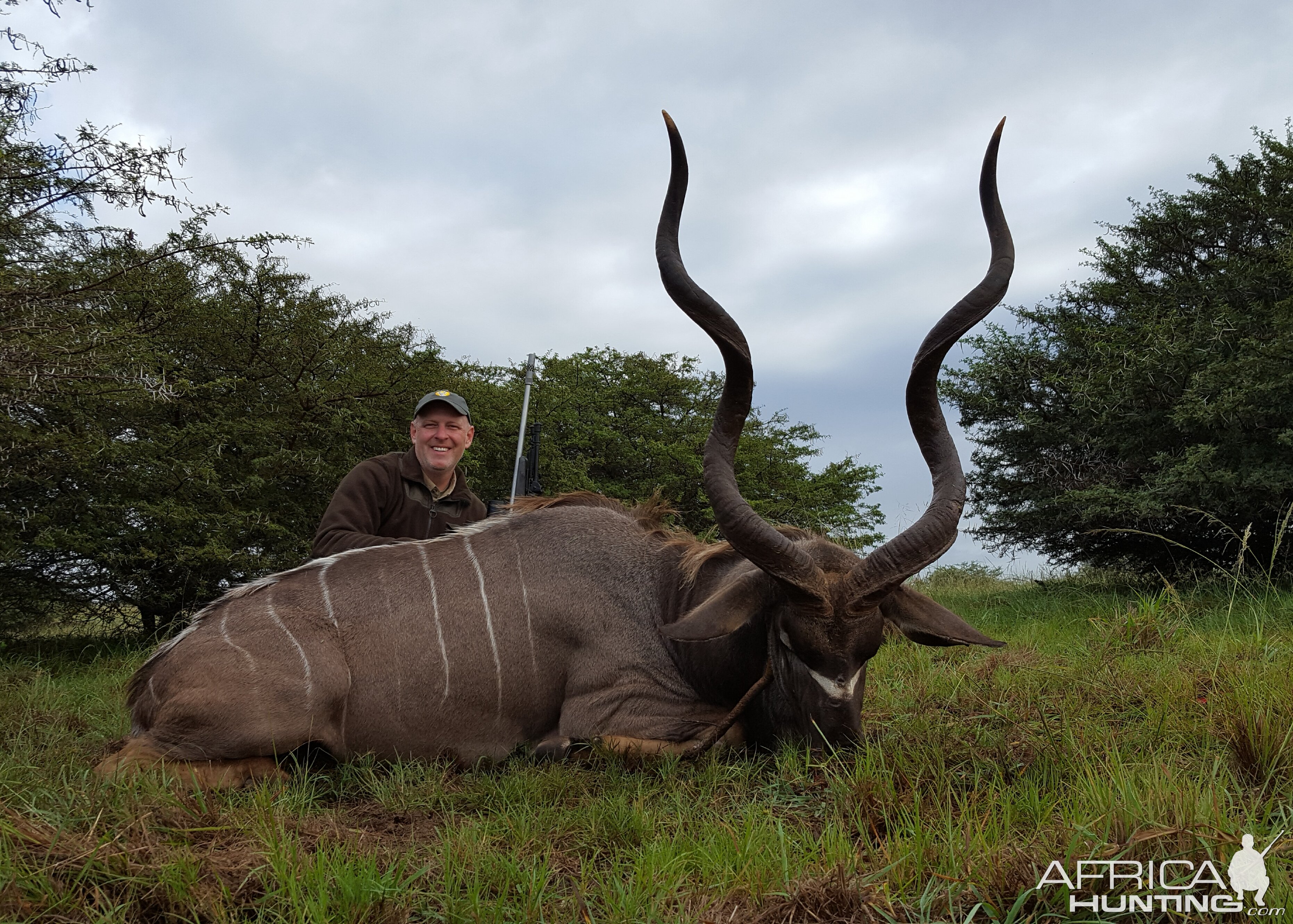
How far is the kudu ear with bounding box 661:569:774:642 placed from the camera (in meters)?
2.99

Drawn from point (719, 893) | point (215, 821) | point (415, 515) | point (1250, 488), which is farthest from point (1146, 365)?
point (215, 821)

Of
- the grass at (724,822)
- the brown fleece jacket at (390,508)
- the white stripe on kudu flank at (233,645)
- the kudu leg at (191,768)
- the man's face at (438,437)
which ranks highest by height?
the man's face at (438,437)

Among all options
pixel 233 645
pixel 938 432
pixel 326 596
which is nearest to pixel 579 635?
pixel 326 596

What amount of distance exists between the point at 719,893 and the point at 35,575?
25.7ft

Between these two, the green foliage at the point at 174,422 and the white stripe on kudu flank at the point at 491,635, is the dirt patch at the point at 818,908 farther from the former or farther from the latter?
the green foliage at the point at 174,422

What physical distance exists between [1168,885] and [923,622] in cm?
143

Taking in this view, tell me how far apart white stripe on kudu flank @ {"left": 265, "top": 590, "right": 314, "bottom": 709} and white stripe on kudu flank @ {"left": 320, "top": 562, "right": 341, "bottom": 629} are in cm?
16

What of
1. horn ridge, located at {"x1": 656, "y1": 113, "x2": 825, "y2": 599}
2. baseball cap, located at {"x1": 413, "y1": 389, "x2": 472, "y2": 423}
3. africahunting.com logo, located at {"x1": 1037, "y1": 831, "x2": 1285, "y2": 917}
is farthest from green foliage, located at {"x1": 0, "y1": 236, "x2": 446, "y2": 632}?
africahunting.com logo, located at {"x1": 1037, "y1": 831, "x2": 1285, "y2": 917}

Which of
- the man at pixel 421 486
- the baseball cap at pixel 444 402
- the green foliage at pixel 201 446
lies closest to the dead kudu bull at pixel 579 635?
the man at pixel 421 486

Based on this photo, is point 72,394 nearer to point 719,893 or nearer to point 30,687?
point 30,687

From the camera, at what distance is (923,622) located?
10.2ft

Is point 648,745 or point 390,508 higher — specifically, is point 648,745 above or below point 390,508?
below

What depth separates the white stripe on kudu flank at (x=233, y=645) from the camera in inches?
118

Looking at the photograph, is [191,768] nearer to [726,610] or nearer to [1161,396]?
[726,610]
